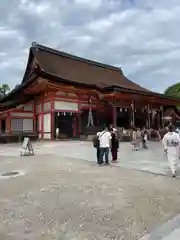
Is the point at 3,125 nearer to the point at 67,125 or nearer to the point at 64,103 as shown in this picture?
the point at 67,125

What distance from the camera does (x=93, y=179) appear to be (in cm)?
751

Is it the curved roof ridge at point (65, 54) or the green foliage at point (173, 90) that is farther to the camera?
the green foliage at point (173, 90)

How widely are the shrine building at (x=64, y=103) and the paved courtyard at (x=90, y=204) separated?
14415mm

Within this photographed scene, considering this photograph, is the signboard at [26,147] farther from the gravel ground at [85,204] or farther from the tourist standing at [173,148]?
the tourist standing at [173,148]

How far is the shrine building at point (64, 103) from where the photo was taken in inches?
902

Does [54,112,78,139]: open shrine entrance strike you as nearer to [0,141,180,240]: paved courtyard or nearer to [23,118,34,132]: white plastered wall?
[23,118,34,132]: white plastered wall

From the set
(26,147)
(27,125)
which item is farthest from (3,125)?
(26,147)

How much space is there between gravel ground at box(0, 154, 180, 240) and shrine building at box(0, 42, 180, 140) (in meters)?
14.7

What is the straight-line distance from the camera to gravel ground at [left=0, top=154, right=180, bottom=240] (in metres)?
3.99

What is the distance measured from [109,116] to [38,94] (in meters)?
7.22

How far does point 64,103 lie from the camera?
23.3m

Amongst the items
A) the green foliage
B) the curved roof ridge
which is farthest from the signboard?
the green foliage

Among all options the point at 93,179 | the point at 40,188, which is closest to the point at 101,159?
the point at 93,179

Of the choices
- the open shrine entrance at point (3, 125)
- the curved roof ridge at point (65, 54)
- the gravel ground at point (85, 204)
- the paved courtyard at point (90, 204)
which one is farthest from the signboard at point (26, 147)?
the curved roof ridge at point (65, 54)
